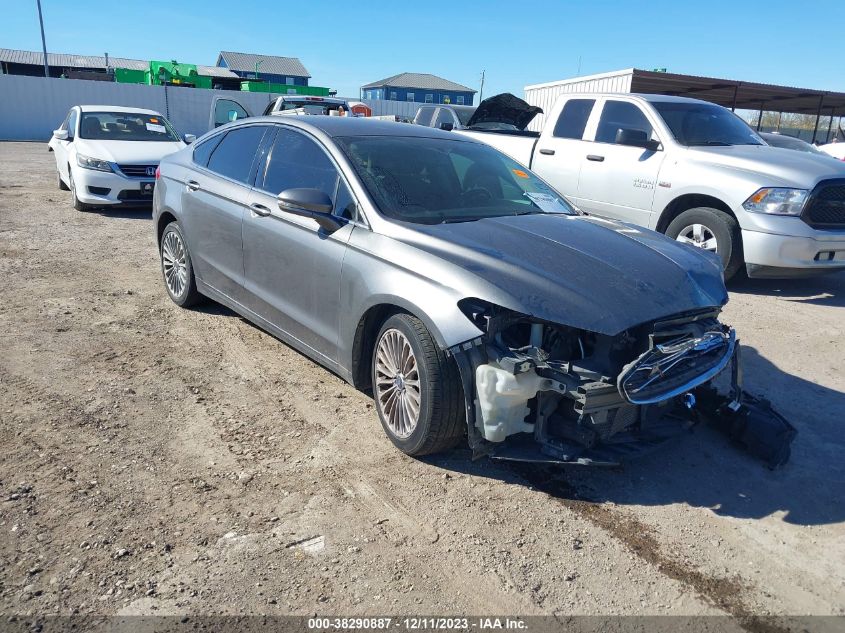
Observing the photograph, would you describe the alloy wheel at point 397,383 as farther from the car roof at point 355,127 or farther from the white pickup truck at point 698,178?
the white pickup truck at point 698,178

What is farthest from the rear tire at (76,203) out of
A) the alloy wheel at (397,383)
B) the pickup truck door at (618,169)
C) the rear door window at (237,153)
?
the alloy wheel at (397,383)

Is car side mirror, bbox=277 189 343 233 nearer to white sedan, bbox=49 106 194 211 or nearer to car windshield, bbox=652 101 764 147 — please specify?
car windshield, bbox=652 101 764 147

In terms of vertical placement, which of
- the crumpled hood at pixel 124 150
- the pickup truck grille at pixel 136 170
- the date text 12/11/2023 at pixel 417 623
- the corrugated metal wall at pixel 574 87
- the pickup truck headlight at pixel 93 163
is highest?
the corrugated metal wall at pixel 574 87

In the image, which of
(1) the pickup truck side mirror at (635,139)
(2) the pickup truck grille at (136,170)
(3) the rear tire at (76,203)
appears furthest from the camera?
(3) the rear tire at (76,203)

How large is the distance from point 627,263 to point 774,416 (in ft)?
4.46

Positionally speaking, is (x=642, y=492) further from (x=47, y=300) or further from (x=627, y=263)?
(x=47, y=300)

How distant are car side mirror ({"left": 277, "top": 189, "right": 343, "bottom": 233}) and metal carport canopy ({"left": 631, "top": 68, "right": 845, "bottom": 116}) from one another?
16479 mm

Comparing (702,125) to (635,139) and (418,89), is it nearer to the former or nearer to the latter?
(635,139)

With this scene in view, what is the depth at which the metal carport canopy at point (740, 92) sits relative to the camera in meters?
19.1

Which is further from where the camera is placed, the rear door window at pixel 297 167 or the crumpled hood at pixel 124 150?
the crumpled hood at pixel 124 150

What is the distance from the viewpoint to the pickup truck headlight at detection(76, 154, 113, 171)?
10578 mm

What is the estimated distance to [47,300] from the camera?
6.21 meters

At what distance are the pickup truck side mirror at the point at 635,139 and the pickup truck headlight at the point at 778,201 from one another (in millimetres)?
1320

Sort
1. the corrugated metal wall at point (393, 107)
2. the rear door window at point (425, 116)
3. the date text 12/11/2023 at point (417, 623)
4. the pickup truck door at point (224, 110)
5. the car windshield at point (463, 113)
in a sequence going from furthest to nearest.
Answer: the corrugated metal wall at point (393, 107) → the pickup truck door at point (224, 110) → the car windshield at point (463, 113) → the rear door window at point (425, 116) → the date text 12/11/2023 at point (417, 623)
